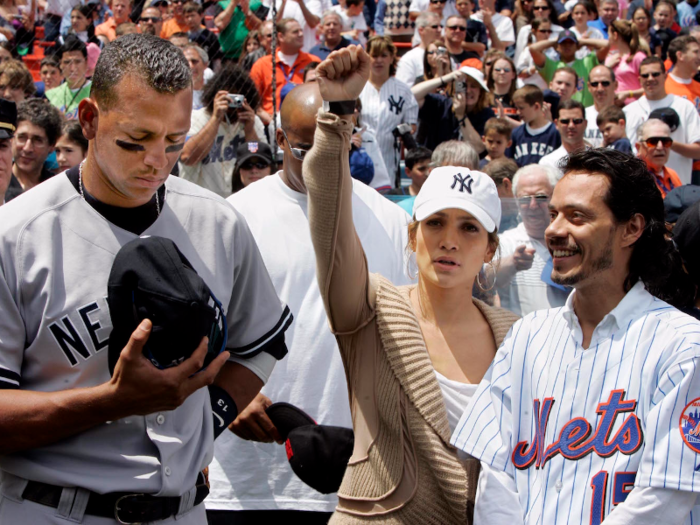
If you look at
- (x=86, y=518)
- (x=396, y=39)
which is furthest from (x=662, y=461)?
(x=396, y=39)

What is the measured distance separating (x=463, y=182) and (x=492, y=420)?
0.77 m

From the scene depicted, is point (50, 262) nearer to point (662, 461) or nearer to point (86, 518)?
point (86, 518)

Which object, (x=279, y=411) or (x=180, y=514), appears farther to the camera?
(x=279, y=411)

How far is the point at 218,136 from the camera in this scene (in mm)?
6035

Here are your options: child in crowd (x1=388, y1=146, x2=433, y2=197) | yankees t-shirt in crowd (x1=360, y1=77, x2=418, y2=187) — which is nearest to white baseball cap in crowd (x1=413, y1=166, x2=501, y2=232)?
child in crowd (x1=388, y1=146, x2=433, y2=197)

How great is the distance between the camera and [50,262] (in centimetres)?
191

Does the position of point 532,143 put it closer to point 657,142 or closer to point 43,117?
point 657,142

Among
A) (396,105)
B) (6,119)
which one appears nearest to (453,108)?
(396,105)

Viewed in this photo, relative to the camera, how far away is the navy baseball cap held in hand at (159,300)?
1.79m

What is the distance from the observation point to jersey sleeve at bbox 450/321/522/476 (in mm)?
2234

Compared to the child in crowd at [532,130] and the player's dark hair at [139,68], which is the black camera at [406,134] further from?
the player's dark hair at [139,68]

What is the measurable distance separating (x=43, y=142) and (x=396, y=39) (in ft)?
22.6

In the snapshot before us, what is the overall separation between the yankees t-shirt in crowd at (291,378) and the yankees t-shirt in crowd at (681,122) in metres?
4.99

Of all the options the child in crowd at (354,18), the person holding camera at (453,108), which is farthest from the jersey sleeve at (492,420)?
the child in crowd at (354,18)
